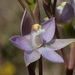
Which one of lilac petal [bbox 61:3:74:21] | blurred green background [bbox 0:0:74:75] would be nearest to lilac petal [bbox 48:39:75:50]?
lilac petal [bbox 61:3:74:21]

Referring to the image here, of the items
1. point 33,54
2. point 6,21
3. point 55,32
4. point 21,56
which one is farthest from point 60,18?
point 6,21

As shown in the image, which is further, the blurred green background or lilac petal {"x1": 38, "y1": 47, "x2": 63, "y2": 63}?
the blurred green background

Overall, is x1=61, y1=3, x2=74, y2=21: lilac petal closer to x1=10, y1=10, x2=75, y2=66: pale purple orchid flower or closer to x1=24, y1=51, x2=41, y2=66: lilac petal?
x1=10, y1=10, x2=75, y2=66: pale purple orchid flower

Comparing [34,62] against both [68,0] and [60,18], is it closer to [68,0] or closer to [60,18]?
[60,18]

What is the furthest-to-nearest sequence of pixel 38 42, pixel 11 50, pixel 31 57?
pixel 11 50 → pixel 38 42 → pixel 31 57

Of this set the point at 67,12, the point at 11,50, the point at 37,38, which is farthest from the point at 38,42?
the point at 11,50

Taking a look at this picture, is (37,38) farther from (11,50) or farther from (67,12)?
(11,50)

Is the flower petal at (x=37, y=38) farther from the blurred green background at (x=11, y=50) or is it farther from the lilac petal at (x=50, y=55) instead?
the blurred green background at (x=11, y=50)

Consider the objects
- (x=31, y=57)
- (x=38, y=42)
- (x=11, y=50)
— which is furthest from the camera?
(x=11, y=50)
